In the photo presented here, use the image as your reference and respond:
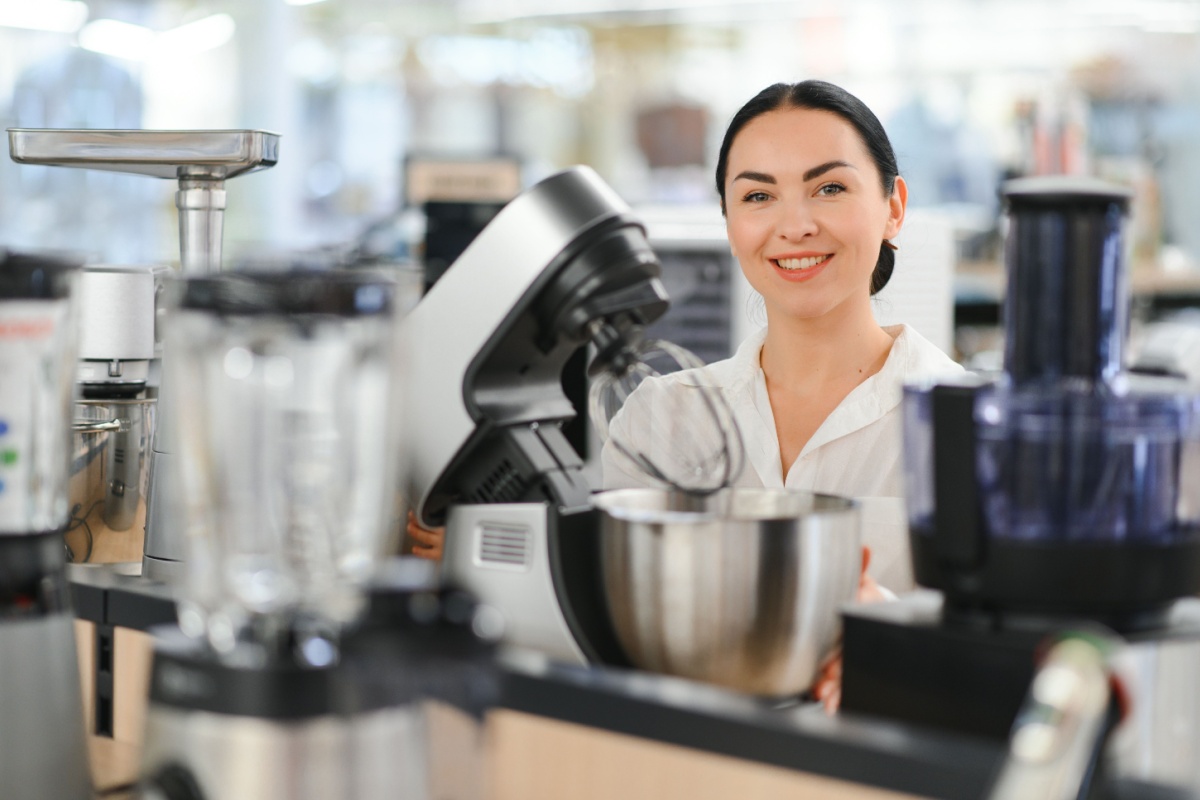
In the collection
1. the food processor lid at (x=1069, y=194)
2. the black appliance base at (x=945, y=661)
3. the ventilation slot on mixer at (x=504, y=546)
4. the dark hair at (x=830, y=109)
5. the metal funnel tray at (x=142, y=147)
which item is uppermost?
the dark hair at (x=830, y=109)

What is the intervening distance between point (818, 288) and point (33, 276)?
3.97 ft

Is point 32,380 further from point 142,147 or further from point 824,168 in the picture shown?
point 824,168

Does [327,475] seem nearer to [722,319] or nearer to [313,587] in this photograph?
[313,587]

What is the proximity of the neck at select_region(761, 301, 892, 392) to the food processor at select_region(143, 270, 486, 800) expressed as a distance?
1241mm

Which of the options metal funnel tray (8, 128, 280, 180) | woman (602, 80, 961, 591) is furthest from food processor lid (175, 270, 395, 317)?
woman (602, 80, 961, 591)

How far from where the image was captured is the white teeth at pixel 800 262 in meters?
1.83

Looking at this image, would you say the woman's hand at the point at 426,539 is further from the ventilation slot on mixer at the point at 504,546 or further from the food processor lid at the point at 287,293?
the food processor lid at the point at 287,293

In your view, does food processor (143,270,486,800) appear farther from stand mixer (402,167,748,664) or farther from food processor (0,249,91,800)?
stand mixer (402,167,748,664)

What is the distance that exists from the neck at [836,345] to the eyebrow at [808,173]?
0.23 m

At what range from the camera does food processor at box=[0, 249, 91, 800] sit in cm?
81

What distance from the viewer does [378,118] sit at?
20.1 feet

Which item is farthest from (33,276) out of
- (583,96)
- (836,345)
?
(583,96)

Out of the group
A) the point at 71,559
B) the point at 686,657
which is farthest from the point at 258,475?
the point at 71,559

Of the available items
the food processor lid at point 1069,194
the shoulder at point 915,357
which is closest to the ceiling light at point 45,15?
the shoulder at point 915,357
